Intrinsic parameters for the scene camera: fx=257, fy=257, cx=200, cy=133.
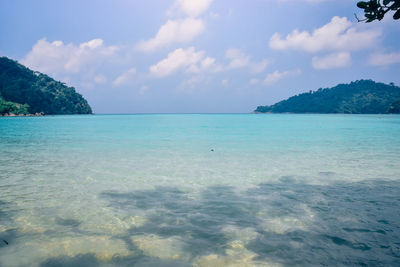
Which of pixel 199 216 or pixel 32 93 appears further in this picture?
pixel 32 93

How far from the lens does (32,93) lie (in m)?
141

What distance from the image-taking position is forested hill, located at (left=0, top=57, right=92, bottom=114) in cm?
13600

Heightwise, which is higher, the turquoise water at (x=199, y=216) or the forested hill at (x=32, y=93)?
the forested hill at (x=32, y=93)

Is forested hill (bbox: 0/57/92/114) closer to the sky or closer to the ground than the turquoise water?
closer to the sky

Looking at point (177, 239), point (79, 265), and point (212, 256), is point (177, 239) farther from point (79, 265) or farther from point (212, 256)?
point (79, 265)

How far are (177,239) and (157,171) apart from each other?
644 cm

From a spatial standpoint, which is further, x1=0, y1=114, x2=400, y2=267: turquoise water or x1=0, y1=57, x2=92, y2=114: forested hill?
x1=0, y1=57, x2=92, y2=114: forested hill

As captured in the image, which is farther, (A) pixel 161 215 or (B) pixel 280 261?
(A) pixel 161 215

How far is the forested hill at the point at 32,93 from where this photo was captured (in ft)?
446

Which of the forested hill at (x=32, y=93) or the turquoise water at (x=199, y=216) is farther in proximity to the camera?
the forested hill at (x=32, y=93)

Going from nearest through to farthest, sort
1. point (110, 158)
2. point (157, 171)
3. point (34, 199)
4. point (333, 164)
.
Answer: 1. point (34, 199)
2. point (157, 171)
3. point (333, 164)
4. point (110, 158)

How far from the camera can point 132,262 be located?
4176 mm

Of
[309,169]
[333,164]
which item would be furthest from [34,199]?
[333,164]

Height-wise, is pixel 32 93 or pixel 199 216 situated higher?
pixel 32 93
